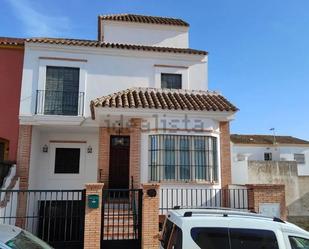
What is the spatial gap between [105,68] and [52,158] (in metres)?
5.33

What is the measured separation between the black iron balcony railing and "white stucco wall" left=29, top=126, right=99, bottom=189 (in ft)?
3.61

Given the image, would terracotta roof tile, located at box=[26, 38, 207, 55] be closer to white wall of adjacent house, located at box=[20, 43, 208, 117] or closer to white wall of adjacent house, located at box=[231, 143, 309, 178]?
white wall of adjacent house, located at box=[20, 43, 208, 117]

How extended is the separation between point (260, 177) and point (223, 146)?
11181mm

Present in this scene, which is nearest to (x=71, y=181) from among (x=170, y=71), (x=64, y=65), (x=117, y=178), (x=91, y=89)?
(x=117, y=178)

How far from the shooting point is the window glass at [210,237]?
17.0 ft

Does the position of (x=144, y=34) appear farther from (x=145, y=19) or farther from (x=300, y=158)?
(x=300, y=158)

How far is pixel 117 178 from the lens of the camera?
15055mm

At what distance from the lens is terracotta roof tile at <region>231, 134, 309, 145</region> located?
40.9 metres

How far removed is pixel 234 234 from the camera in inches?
208

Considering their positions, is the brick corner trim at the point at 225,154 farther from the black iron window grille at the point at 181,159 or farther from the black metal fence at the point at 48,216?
the black metal fence at the point at 48,216

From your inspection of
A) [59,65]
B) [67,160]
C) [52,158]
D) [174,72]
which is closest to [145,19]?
[174,72]

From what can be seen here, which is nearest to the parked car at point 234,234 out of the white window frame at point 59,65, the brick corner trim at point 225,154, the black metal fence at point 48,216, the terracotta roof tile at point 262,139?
the black metal fence at point 48,216

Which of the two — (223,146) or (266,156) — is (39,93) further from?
(266,156)

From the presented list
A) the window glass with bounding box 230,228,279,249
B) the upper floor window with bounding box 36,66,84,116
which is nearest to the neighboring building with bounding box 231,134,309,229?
the upper floor window with bounding box 36,66,84,116
